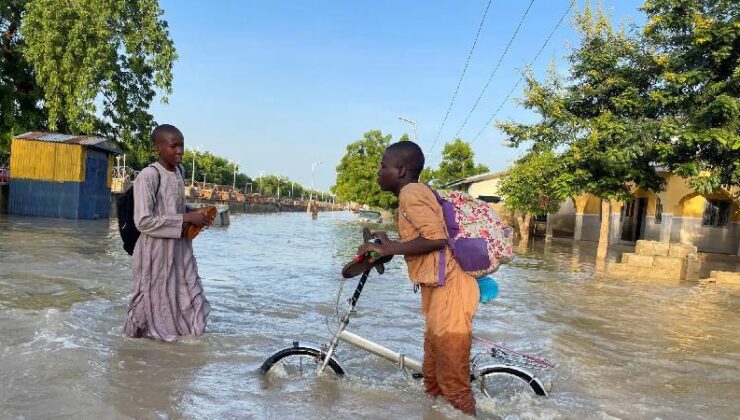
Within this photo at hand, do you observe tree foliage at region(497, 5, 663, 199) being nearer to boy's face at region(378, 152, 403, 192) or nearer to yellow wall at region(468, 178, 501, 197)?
boy's face at region(378, 152, 403, 192)

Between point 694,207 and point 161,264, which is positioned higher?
point 694,207

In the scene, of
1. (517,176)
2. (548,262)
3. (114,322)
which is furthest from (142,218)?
(517,176)

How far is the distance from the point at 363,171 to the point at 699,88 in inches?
1800

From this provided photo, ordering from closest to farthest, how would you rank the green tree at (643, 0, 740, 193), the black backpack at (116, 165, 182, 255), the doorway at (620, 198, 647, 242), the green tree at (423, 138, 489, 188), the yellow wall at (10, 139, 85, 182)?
the black backpack at (116, 165, 182, 255) < the green tree at (643, 0, 740, 193) < the yellow wall at (10, 139, 85, 182) < the doorway at (620, 198, 647, 242) < the green tree at (423, 138, 489, 188)

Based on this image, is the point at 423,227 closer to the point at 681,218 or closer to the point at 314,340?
the point at 314,340

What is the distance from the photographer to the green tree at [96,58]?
20.0 meters

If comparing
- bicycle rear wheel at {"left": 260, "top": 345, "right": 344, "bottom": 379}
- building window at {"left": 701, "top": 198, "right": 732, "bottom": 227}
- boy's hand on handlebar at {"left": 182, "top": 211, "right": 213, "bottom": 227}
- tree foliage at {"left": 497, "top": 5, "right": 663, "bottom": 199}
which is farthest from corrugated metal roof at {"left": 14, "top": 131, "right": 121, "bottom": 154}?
building window at {"left": 701, "top": 198, "right": 732, "bottom": 227}

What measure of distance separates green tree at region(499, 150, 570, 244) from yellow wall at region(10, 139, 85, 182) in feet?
47.7

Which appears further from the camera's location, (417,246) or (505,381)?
(505,381)

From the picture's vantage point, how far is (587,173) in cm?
1433

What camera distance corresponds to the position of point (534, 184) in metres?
19.8

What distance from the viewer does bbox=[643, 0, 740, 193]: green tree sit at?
11.0 meters

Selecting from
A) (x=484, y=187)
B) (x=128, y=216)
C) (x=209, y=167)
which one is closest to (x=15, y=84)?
(x=128, y=216)

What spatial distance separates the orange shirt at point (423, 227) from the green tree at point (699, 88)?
9.37 metres
